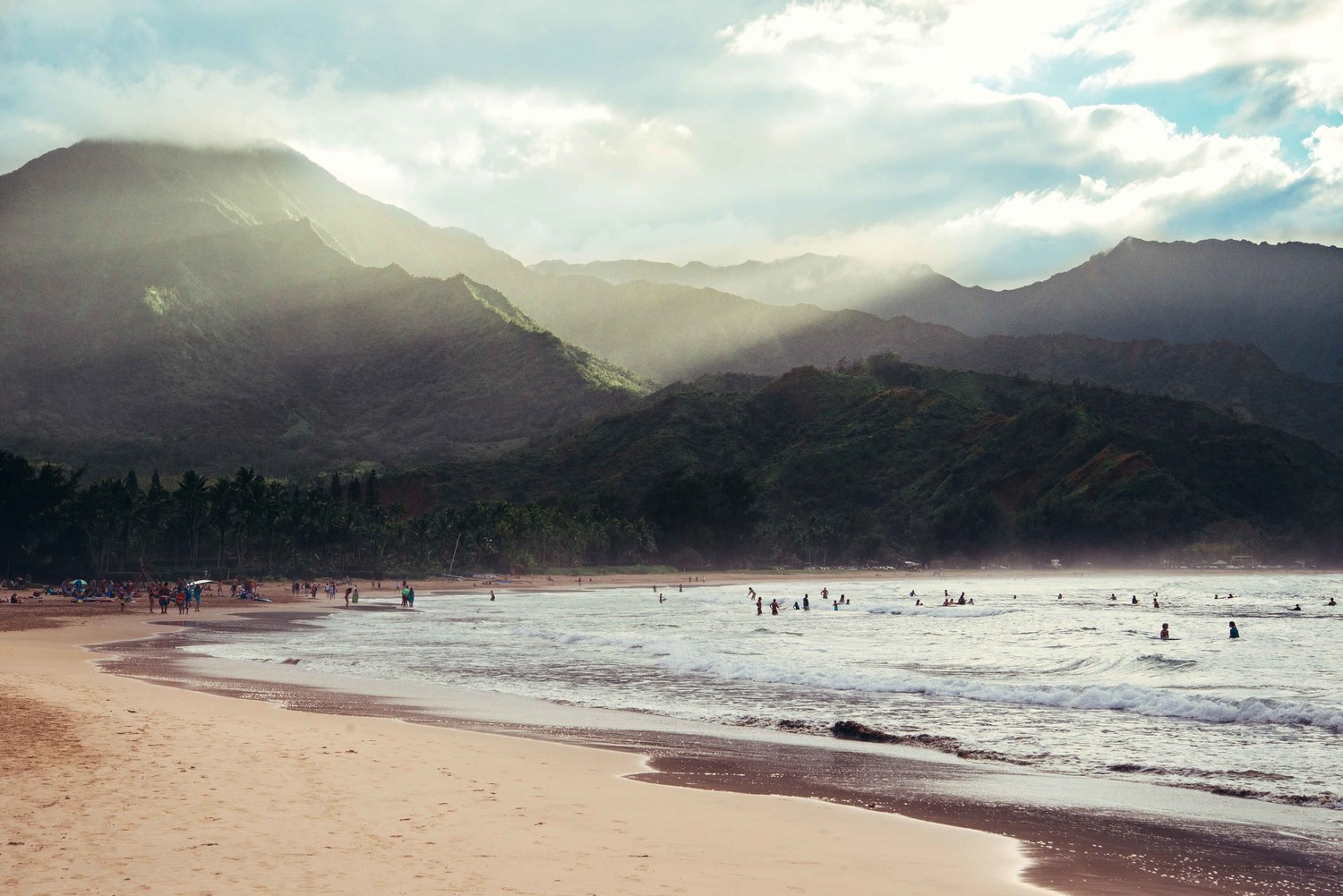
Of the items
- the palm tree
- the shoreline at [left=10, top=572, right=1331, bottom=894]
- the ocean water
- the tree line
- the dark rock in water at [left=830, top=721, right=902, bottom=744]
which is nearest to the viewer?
the shoreline at [left=10, top=572, right=1331, bottom=894]

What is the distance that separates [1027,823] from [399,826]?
7206 mm

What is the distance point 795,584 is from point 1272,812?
420ft

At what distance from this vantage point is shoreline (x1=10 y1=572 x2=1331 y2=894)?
10.2 meters

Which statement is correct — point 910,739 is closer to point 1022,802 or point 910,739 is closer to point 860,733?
point 860,733

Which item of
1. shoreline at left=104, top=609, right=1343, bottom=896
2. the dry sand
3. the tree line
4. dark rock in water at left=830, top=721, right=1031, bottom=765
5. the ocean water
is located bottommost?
the ocean water

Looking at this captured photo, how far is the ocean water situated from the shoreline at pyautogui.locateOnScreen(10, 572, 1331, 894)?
2832 mm

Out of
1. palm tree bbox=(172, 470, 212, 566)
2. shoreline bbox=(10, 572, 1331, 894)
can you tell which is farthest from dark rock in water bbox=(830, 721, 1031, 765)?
palm tree bbox=(172, 470, 212, 566)

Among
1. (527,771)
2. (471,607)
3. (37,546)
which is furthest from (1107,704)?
(37,546)

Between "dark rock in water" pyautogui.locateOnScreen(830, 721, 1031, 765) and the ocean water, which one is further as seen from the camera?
the ocean water

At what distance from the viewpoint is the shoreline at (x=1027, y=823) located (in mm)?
10188

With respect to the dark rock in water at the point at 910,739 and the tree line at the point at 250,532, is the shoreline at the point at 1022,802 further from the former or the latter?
the tree line at the point at 250,532

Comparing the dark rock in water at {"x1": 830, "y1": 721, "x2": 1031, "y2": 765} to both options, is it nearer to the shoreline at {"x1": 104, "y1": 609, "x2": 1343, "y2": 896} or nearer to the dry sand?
the shoreline at {"x1": 104, "y1": 609, "x2": 1343, "y2": 896}

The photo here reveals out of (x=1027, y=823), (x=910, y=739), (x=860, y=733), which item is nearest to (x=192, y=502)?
(x=860, y=733)

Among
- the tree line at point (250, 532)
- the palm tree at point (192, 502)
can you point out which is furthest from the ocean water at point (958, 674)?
the palm tree at point (192, 502)
